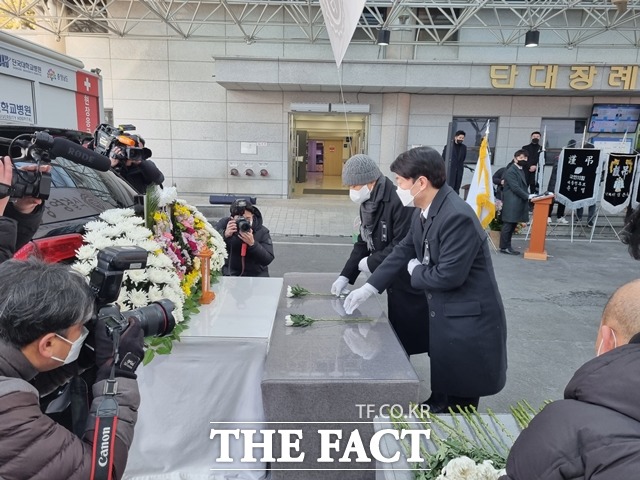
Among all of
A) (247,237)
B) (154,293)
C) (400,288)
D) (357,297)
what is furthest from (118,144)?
(400,288)

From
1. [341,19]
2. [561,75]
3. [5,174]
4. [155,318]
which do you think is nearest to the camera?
[155,318]

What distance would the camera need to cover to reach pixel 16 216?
1.92m

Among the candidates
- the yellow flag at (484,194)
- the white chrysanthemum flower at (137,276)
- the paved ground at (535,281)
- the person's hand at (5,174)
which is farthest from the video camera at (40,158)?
the yellow flag at (484,194)

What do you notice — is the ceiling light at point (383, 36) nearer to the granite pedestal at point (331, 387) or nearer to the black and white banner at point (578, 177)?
the black and white banner at point (578, 177)

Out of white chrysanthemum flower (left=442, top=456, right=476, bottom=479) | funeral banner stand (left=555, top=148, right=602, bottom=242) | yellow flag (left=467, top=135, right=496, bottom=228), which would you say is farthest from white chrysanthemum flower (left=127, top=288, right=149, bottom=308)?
funeral banner stand (left=555, top=148, right=602, bottom=242)

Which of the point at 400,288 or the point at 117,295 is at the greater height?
the point at 117,295

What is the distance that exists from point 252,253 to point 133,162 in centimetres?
111

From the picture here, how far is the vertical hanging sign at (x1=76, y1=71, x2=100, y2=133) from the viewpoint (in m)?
5.79

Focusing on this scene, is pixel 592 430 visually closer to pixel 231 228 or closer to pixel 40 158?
pixel 40 158

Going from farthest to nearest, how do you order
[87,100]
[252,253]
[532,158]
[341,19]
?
[532,158]
[87,100]
[252,253]
[341,19]

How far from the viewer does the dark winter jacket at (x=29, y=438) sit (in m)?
0.98

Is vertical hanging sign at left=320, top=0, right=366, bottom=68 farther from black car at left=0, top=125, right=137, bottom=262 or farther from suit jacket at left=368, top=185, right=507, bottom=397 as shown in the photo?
black car at left=0, top=125, right=137, bottom=262

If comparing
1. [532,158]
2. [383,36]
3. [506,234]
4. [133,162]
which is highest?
[383,36]

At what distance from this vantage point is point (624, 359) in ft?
2.60
